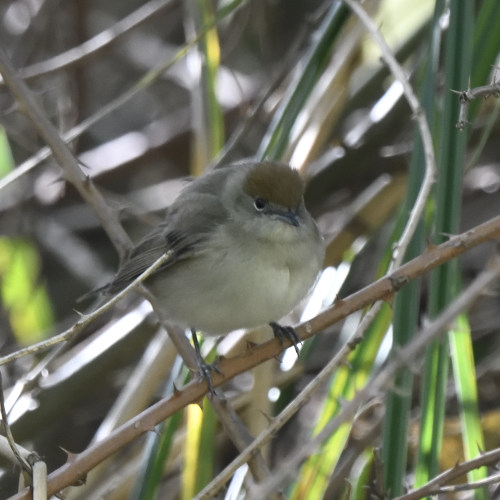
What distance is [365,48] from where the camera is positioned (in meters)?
3.40

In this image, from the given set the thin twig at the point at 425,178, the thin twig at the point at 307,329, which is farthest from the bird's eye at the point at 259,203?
the thin twig at the point at 307,329

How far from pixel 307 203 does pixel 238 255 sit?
113 cm

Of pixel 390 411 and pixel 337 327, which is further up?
pixel 337 327

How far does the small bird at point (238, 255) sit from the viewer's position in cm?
258

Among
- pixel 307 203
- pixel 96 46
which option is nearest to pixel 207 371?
pixel 307 203

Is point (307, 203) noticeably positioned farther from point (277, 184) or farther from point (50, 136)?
point (50, 136)

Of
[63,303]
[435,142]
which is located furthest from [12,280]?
[435,142]

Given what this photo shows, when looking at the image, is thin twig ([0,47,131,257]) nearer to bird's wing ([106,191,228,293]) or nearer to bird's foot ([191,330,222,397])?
bird's wing ([106,191,228,293])

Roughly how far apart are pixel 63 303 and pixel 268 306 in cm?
207

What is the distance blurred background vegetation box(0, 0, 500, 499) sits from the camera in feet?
7.63

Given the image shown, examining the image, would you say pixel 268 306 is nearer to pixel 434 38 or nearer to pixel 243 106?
pixel 434 38

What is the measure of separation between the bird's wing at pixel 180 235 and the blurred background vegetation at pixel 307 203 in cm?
22

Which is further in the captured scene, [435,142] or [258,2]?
[258,2]

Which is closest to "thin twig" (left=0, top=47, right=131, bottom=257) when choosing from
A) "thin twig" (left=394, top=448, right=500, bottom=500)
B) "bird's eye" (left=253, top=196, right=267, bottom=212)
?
"bird's eye" (left=253, top=196, right=267, bottom=212)
